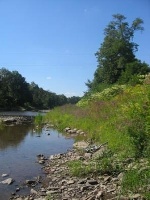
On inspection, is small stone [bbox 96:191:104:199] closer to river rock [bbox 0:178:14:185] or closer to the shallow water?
the shallow water

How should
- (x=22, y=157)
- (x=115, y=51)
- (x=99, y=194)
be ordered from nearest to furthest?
1. (x=99, y=194)
2. (x=22, y=157)
3. (x=115, y=51)

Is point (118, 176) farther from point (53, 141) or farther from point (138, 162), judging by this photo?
point (53, 141)

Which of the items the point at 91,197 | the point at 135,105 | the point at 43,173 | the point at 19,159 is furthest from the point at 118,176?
the point at 19,159

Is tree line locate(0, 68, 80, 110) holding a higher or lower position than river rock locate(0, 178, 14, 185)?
higher

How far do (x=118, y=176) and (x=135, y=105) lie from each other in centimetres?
260

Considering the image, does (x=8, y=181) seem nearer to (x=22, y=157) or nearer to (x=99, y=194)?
(x=99, y=194)

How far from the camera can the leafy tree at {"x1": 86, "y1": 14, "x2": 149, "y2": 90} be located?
167ft

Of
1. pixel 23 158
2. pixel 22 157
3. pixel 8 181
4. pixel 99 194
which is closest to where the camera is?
pixel 99 194

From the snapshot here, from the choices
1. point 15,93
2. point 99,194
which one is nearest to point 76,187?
point 99,194

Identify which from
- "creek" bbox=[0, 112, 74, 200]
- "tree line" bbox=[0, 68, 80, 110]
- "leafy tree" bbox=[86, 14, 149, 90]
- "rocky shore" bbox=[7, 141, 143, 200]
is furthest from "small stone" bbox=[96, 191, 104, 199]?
"tree line" bbox=[0, 68, 80, 110]

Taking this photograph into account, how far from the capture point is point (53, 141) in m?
18.6

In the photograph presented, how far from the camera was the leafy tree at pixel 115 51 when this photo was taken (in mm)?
50781

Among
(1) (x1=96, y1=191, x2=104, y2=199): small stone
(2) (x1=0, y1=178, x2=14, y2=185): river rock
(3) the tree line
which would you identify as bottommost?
(2) (x1=0, y1=178, x2=14, y2=185): river rock

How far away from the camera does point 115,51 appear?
51000 mm
